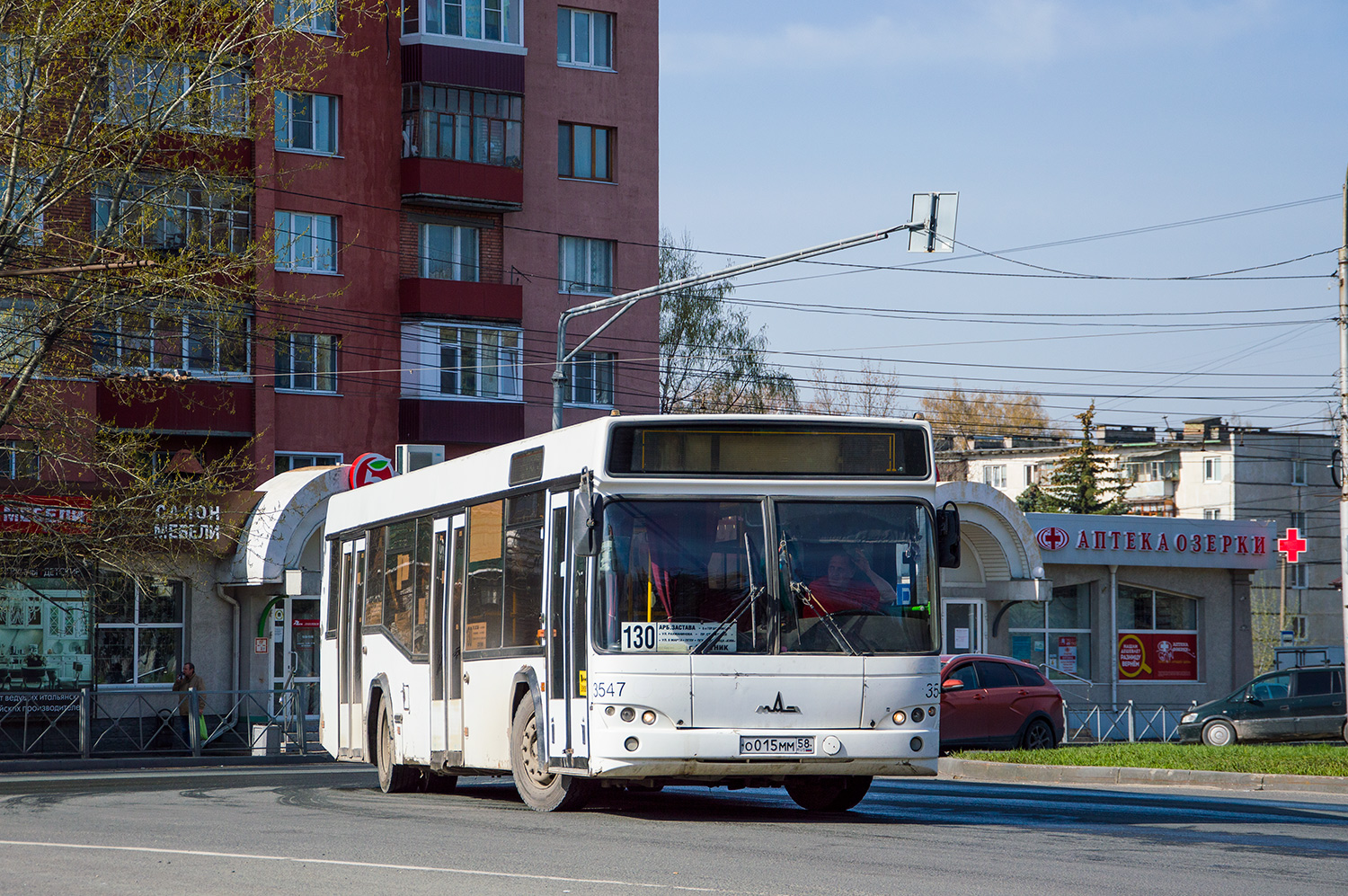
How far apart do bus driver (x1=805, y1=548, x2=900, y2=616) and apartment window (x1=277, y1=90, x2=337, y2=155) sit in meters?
32.5

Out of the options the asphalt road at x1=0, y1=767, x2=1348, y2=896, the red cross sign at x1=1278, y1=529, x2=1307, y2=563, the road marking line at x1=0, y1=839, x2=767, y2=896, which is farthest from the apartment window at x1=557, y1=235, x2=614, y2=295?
the road marking line at x1=0, y1=839, x2=767, y2=896

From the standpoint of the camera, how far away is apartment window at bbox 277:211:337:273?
41469mm

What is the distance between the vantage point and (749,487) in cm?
1191

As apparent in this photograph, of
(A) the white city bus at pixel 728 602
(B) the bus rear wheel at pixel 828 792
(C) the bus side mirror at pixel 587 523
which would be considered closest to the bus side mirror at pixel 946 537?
(A) the white city bus at pixel 728 602

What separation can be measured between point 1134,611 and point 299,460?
65.7 ft

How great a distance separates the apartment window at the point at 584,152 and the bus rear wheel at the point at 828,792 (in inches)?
1296

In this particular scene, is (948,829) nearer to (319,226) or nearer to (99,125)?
(99,125)

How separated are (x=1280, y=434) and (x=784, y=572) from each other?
80118 millimetres

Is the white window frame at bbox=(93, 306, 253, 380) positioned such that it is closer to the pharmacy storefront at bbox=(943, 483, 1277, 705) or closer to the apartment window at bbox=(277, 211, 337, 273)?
the apartment window at bbox=(277, 211, 337, 273)

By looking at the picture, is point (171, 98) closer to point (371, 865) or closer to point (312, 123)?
point (371, 865)

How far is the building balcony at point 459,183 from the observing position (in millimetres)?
42312

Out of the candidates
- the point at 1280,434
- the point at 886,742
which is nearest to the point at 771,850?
the point at 886,742

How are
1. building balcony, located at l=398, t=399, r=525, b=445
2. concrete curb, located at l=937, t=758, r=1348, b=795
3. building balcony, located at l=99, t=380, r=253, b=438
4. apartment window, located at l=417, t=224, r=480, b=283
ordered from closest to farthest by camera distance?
1. concrete curb, located at l=937, t=758, r=1348, b=795
2. building balcony, located at l=99, t=380, r=253, b=438
3. building balcony, located at l=398, t=399, r=525, b=445
4. apartment window, located at l=417, t=224, r=480, b=283

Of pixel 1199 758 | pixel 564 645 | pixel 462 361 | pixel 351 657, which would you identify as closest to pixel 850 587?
pixel 564 645
